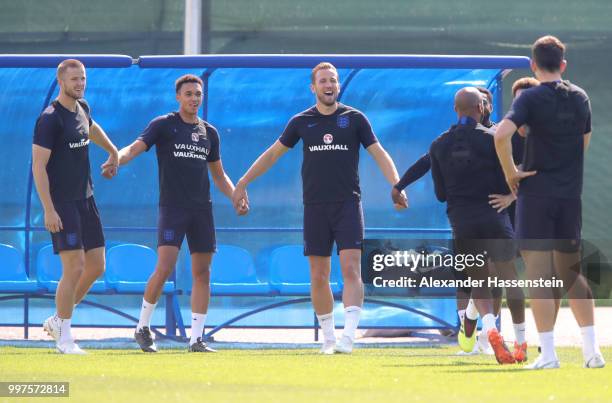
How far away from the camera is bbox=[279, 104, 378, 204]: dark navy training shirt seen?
9531 mm

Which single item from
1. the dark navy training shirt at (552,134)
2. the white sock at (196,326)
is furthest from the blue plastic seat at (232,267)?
the dark navy training shirt at (552,134)

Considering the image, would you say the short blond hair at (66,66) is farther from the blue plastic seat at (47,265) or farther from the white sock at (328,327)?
the blue plastic seat at (47,265)

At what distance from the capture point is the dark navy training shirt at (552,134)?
7.68m

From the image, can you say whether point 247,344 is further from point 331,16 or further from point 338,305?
point 331,16

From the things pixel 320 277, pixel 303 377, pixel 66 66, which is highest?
pixel 66 66

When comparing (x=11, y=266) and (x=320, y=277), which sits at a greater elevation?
(x=320, y=277)

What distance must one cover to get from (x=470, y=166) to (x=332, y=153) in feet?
4.01

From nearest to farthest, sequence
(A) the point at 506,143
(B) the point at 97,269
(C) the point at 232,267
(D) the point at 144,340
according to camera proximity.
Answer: (A) the point at 506,143 → (B) the point at 97,269 → (D) the point at 144,340 → (C) the point at 232,267

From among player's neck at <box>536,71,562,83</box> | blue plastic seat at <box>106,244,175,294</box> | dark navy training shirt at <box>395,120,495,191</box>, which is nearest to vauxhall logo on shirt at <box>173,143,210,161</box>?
dark navy training shirt at <box>395,120,495,191</box>

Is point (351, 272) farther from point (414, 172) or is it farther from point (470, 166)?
point (470, 166)

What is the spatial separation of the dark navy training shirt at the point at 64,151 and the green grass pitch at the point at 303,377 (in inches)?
44.4

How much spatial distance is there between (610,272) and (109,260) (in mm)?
4734

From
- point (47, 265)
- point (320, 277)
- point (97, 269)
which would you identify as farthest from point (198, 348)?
point (47, 265)

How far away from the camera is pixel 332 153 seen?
9.56 meters
